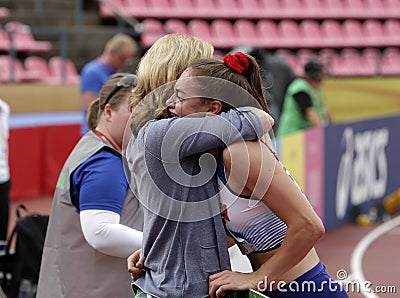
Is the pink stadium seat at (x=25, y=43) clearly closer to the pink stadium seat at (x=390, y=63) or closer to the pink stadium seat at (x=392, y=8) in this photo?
the pink stadium seat at (x=390, y=63)

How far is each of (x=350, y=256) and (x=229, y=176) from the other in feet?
18.8

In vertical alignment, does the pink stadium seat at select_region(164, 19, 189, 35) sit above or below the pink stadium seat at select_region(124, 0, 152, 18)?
below

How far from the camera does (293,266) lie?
81.7 inches

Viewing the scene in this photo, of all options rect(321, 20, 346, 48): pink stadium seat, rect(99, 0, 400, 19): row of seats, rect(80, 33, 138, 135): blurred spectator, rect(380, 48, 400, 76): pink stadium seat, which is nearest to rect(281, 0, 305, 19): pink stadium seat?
rect(99, 0, 400, 19): row of seats

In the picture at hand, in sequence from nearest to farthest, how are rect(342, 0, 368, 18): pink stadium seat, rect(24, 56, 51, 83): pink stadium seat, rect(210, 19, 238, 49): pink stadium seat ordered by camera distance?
rect(24, 56, 51, 83): pink stadium seat < rect(210, 19, 238, 49): pink stadium seat < rect(342, 0, 368, 18): pink stadium seat

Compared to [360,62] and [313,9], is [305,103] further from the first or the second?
[313,9]

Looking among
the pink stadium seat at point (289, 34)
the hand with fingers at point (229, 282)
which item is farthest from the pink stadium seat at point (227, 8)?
the hand with fingers at point (229, 282)

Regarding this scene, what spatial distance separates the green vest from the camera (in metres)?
8.05

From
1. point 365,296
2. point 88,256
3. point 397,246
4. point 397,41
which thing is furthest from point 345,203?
point 397,41

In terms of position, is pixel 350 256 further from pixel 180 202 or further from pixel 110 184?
pixel 180 202

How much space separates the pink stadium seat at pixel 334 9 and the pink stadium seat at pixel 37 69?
8863 millimetres

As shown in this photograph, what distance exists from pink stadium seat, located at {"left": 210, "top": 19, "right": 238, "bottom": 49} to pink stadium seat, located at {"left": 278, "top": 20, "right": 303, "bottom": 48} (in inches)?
53.7

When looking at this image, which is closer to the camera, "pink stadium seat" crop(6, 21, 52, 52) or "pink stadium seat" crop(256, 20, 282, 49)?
"pink stadium seat" crop(6, 21, 52, 52)

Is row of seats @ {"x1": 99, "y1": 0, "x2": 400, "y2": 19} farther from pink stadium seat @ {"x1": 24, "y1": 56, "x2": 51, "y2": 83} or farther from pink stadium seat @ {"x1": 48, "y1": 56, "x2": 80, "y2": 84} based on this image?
pink stadium seat @ {"x1": 24, "y1": 56, "x2": 51, "y2": 83}
